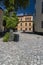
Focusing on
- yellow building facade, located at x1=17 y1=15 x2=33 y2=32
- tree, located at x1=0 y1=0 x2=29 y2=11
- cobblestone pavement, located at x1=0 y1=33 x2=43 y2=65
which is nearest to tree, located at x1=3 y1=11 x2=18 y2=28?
tree, located at x1=0 y1=0 x2=29 y2=11

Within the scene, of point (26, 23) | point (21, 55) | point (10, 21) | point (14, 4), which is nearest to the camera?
point (21, 55)

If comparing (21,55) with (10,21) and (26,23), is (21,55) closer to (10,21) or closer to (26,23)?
(10,21)

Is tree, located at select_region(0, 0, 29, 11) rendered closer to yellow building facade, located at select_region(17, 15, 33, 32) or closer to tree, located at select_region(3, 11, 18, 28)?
tree, located at select_region(3, 11, 18, 28)

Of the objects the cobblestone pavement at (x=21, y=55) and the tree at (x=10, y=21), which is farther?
the tree at (x=10, y=21)

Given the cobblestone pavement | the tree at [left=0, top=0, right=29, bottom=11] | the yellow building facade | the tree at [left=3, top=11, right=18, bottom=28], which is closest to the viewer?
the cobblestone pavement

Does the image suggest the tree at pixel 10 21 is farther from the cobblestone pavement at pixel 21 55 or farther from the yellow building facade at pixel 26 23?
the yellow building facade at pixel 26 23

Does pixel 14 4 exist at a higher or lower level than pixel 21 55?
higher

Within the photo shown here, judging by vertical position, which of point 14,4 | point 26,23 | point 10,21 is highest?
point 14,4

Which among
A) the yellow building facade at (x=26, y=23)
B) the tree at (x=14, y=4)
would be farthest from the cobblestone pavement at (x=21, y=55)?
the yellow building facade at (x=26, y=23)

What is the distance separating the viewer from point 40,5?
2966 cm

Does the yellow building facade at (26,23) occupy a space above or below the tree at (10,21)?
below

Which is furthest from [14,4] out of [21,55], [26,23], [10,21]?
[26,23]

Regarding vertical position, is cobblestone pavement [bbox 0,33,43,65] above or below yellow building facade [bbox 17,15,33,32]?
above

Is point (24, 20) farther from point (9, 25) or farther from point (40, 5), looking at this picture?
point (9, 25)
